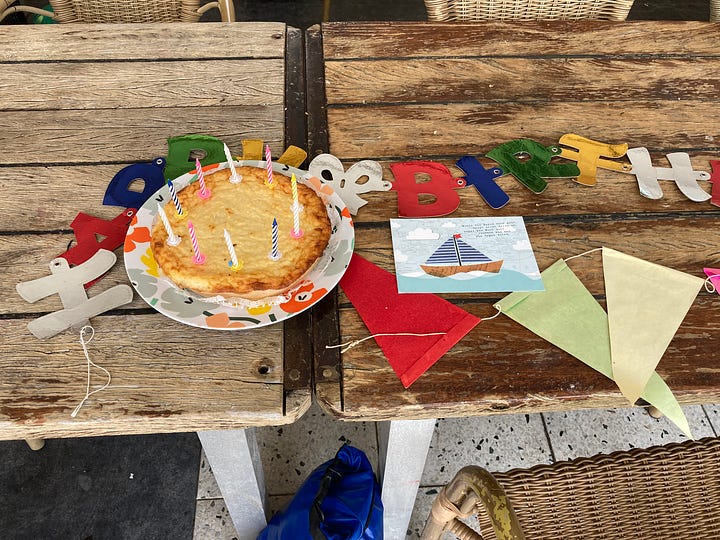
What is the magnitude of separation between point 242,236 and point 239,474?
18.4 inches

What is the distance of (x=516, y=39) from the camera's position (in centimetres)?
125

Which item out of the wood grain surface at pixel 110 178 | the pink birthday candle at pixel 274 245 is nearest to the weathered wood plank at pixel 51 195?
the wood grain surface at pixel 110 178

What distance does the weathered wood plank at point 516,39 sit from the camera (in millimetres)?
1211

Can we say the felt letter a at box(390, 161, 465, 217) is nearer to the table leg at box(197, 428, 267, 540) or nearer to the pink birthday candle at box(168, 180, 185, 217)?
the pink birthday candle at box(168, 180, 185, 217)

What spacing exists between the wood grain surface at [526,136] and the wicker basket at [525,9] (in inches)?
7.7

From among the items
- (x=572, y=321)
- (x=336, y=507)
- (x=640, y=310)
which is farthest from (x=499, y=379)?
(x=336, y=507)

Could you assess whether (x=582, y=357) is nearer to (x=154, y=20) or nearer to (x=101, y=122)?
(x=101, y=122)

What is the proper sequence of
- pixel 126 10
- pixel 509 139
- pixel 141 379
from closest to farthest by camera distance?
pixel 141 379, pixel 509 139, pixel 126 10

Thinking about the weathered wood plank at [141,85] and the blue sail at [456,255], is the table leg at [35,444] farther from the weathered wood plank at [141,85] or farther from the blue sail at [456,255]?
the blue sail at [456,255]

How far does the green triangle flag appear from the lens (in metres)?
0.71

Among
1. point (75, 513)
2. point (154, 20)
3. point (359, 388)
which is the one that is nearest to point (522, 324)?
point (359, 388)

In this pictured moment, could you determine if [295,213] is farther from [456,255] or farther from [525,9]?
[525,9]

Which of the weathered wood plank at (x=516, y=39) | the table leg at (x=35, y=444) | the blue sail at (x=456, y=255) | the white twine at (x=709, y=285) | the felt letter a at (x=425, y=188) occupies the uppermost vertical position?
the weathered wood plank at (x=516, y=39)

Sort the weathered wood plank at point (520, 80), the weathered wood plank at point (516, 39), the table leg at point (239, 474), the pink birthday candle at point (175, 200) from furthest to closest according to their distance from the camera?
1. the weathered wood plank at point (516, 39)
2. the weathered wood plank at point (520, 80)
3. the table leg at point (239, 474)
4. the pink birthday candle at point (175, 200)
